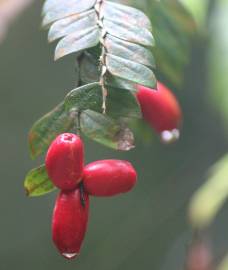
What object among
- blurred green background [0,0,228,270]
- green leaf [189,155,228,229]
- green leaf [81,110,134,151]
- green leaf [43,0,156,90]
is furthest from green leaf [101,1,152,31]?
blurred green background [0,0,228,270]

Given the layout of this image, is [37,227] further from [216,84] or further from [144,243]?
[216,84]

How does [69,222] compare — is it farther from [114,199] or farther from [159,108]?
[114,199]

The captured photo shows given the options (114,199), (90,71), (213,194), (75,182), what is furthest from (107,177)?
(114,199)

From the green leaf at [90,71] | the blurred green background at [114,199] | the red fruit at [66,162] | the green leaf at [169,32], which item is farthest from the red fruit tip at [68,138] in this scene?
the blurred green background at [114,199]

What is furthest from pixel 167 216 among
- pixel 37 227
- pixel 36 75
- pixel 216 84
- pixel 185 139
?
pixel 216 84

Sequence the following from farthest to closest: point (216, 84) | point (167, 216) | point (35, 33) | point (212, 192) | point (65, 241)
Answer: point (167, 216)
point (35, 33)
point (212, 192)
point (216, 84)
point (65, 241)

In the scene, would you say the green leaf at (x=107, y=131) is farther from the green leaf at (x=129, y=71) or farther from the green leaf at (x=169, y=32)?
the green leaf at (x=169, y=32)

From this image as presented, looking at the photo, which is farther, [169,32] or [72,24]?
[169,32]
